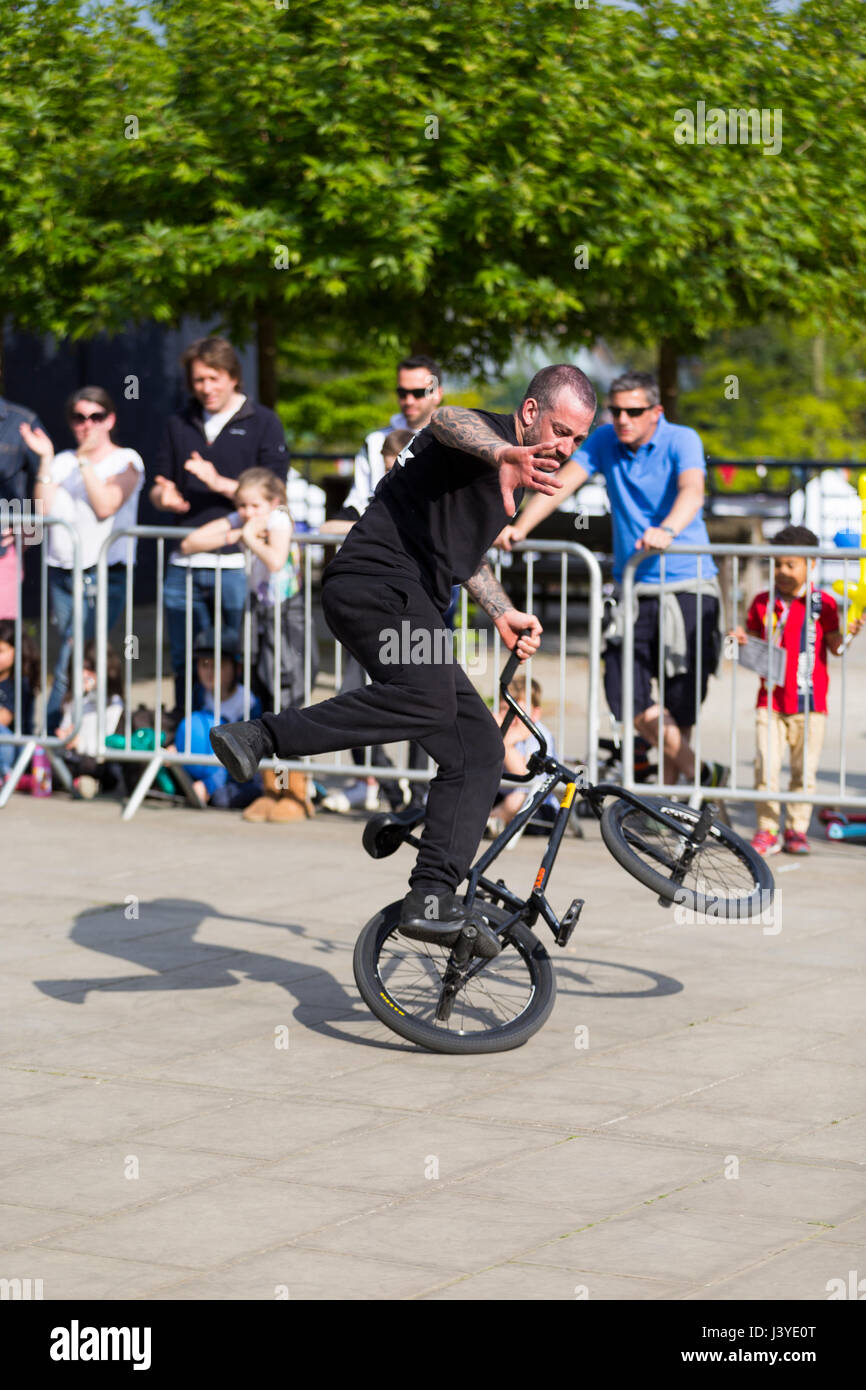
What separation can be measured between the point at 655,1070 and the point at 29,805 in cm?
526

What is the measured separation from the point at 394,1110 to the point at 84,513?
5.75 m

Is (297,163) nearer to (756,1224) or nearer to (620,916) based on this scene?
(620,916)

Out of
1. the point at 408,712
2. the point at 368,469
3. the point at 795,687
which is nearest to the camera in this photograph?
the point at 408,712

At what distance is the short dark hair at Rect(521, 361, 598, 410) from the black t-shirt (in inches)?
5.1

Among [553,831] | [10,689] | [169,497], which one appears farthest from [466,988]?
[10,689]

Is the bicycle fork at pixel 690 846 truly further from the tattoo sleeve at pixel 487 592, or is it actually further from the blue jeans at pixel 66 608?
the blue jeans at pixel 66 608

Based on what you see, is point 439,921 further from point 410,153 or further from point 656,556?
point 410,153

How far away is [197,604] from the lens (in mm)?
10055

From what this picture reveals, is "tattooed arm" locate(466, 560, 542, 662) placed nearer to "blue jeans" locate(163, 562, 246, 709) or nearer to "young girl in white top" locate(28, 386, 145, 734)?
"blue jeans" locate(163, 562, 246, 709)

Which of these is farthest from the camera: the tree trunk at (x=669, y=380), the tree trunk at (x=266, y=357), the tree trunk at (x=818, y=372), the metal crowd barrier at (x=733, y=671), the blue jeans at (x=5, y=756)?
the tree trunk at (x=818, y=372)

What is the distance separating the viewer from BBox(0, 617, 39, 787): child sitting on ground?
1045 centimetres

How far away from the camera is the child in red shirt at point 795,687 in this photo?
358 inches

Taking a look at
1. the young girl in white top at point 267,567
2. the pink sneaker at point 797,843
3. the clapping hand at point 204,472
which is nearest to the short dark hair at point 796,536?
the pink sneaker at point 797,843
